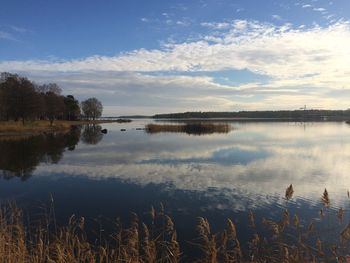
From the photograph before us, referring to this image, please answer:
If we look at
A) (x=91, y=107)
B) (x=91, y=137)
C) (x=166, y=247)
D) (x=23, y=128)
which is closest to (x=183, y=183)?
(x=166, y=247)

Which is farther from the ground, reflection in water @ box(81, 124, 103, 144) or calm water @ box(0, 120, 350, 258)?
reflection in water @ box(81, 124, 103, 144)

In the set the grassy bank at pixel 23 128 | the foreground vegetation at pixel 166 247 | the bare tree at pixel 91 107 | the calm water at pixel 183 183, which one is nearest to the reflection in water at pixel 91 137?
the grassy bank at pixel 23 128

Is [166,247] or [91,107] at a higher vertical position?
[91,107]

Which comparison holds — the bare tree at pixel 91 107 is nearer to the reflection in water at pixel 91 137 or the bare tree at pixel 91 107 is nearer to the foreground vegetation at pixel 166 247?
the reflection in water at pixel 91 137

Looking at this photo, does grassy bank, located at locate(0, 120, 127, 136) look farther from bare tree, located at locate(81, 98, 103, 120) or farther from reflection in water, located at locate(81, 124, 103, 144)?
bare tree, located at locate(81, 98, 103, 120)

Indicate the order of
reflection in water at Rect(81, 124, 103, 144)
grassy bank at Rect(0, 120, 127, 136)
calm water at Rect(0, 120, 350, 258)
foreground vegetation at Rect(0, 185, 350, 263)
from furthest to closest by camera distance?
1. grassy bank at Rect(0, 120, 127, 136)
2. reflection in water at Rect(81, 124, 103, 144)
3. calm water at Rect(0, 120, 350, 258)
4. foreground vegetation at Rect(0, 185, 350, 263)

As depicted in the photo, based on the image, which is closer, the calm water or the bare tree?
the calm water

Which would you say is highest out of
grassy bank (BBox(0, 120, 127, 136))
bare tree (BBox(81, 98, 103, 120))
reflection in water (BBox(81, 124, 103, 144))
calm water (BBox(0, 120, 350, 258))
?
bare tree (BBox(81, 98, 103, 120))

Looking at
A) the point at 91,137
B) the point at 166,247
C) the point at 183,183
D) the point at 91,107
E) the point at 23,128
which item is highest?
the point at 91,107

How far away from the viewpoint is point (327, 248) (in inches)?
375

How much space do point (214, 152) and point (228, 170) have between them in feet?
33.5

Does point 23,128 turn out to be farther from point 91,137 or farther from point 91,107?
point 91,107

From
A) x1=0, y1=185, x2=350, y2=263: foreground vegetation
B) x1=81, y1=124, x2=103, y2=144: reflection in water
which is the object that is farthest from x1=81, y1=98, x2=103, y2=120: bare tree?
x1=0, y1=185, x2=350, y2=263: foreground vegetation

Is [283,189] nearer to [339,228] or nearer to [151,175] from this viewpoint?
[339,228]
